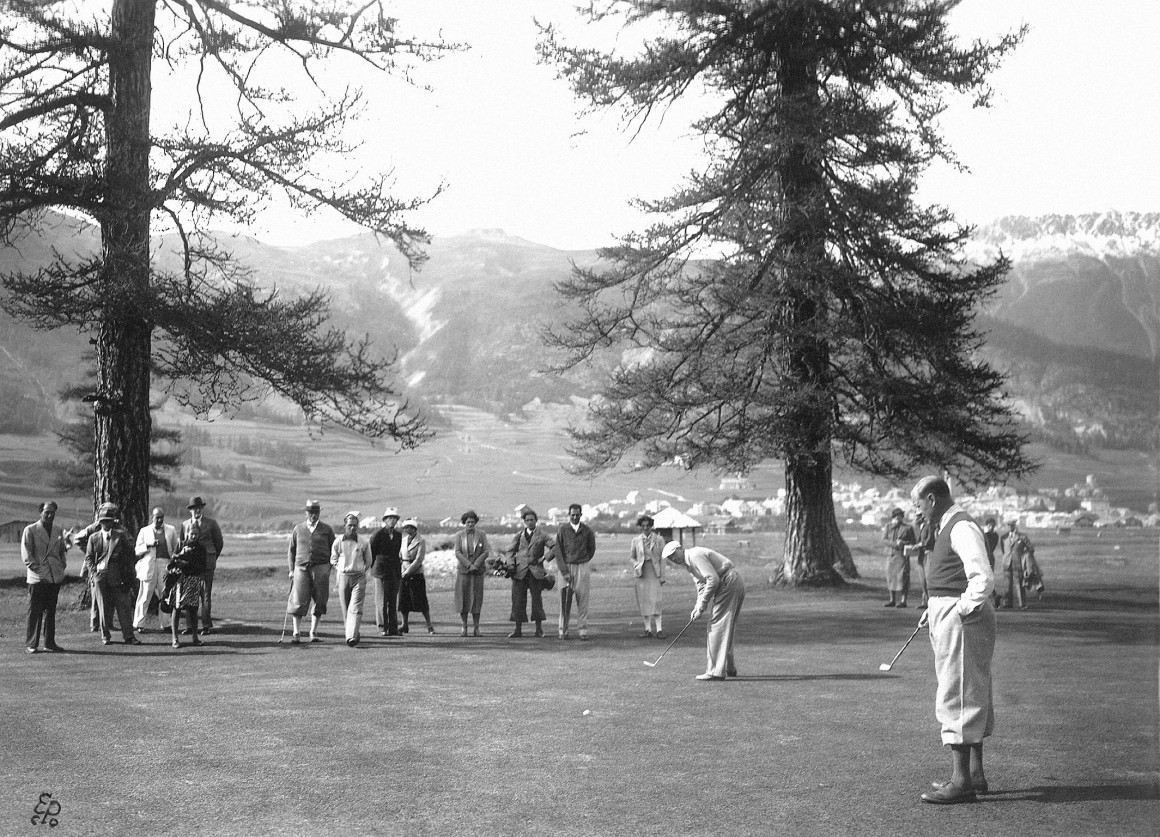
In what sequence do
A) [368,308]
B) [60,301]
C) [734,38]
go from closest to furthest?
A: [60,301], [734,38], [368,308]

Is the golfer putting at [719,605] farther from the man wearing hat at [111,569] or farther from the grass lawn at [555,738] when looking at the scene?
the man wearing hat at [111,569]

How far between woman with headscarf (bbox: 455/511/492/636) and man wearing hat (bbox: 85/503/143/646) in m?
4.56

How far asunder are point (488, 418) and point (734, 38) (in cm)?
5840

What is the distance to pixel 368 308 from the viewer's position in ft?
439

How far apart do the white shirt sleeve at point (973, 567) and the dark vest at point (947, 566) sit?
103 mm

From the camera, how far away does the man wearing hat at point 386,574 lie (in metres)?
17.3

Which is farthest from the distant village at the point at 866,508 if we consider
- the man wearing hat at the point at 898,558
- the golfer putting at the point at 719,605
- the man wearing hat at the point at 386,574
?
the golfer putting at the point at 719,605

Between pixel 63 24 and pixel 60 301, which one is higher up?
pixel 63 24

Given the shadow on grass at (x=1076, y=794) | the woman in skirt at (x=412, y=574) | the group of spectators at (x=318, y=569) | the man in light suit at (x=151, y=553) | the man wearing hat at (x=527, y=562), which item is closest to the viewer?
the shadow on grass at (x=1076, y=794)

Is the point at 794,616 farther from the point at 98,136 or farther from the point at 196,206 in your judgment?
the point at 98,136

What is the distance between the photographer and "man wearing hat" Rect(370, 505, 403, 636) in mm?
17344

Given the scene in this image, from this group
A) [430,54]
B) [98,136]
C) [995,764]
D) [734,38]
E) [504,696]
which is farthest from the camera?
[734,38]

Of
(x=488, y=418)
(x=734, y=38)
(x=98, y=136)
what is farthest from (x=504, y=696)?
(x=488, y=418)
